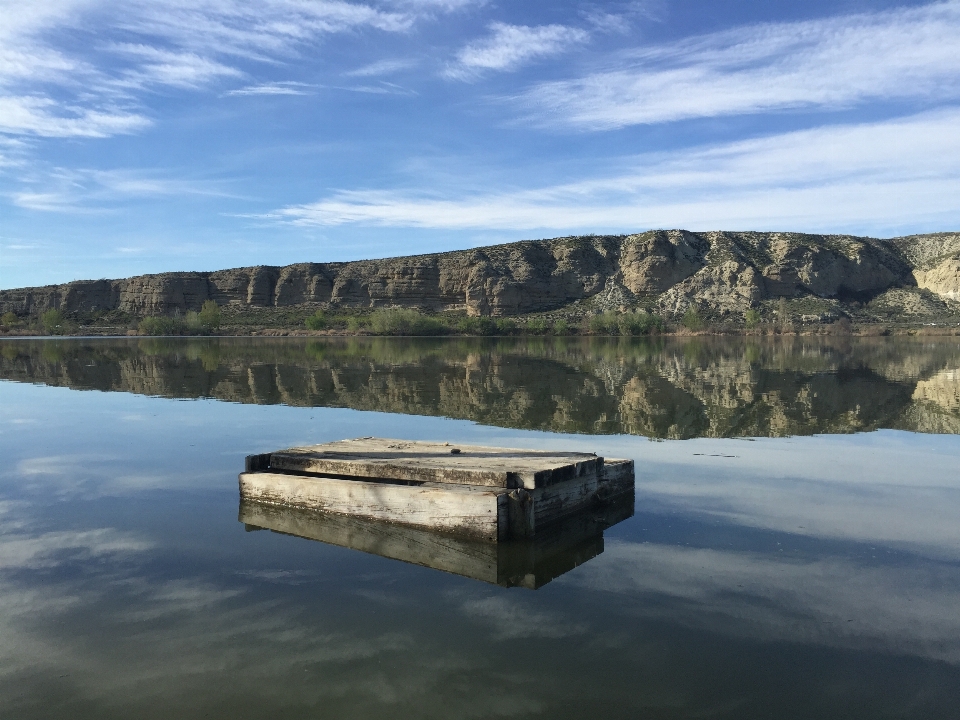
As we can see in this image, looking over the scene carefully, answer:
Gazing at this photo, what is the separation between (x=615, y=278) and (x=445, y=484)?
11657cm

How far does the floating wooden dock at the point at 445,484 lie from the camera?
7.33m

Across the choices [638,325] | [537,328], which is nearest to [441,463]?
[638,325]

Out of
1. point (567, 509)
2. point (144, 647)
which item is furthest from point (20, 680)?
point (567, 509)

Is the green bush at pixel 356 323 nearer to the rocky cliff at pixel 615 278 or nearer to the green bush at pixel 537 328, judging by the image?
the rocky cliff at pixel 615 278

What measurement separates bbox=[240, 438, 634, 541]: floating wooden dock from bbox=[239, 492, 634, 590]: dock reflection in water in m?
0.10

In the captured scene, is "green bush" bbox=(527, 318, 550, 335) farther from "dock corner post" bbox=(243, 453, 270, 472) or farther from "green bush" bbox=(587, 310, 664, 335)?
"dock corner post" bbox=(243, 453, 270, 472)

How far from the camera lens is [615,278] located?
121500mm

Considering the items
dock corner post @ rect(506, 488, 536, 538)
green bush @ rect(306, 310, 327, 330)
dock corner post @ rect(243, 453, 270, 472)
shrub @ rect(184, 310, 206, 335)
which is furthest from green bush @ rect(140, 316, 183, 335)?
dock corner post @ rect(506, 488, 536, 538)

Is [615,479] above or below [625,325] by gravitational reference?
below

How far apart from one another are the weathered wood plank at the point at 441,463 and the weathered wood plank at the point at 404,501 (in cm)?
19

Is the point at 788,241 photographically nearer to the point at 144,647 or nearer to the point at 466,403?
the point at 466,403

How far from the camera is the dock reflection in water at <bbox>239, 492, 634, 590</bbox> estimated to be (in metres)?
6.67

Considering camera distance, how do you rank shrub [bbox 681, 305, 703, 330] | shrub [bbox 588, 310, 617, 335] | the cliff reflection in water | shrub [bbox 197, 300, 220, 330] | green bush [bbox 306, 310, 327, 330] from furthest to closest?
shrub [bbox 197, 300, 220, 330] < green bush [bbox 306, 310, 327, 330] < shrub [bbox 681, 305, 703, 330] < shrub [bbox 588, 310, 617, 335] < the cliff reflection in water

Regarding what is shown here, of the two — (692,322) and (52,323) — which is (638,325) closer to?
(692,322)
